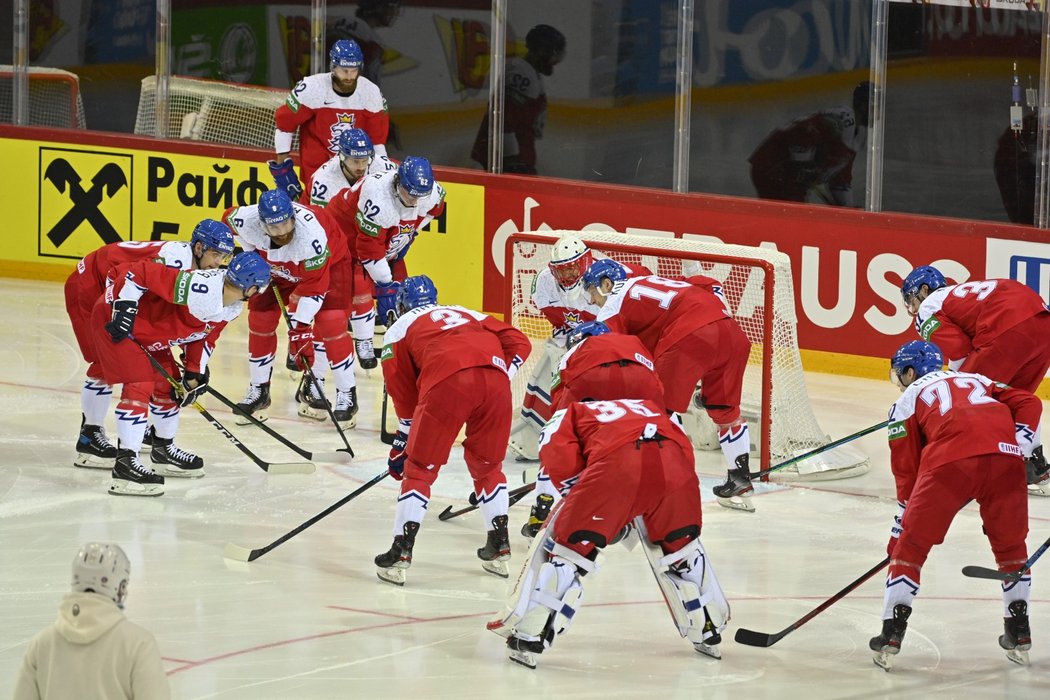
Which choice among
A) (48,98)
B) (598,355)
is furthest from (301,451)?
(48,98)

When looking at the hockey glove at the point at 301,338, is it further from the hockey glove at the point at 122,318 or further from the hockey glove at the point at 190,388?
the hockey glove at the point at 122,318

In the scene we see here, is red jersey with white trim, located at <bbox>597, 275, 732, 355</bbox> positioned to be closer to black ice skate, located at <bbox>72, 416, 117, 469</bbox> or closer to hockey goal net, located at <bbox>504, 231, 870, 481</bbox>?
hockey goal net, located at <bbox>504, 231, 870, 481</bbox>

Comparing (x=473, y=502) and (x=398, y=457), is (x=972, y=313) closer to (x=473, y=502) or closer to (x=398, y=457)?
(x=473, y=502)

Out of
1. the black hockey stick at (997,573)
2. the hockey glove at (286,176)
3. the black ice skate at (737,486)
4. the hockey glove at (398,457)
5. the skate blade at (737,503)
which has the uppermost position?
the hockey glove at (286,176)

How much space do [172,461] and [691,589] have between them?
2.94 metres

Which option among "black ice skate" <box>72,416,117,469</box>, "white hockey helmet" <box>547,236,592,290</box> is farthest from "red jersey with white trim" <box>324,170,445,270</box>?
"black ice skate" <box>72,416,117,469</box>

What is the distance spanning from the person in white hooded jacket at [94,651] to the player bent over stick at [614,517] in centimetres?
190

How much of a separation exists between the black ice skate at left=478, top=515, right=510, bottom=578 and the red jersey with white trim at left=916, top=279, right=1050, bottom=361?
6.63 feet

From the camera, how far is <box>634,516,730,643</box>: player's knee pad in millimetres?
5219

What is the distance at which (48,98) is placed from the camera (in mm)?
11680

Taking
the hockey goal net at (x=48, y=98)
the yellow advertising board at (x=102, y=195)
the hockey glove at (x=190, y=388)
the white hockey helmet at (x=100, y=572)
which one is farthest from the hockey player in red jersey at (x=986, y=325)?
the hockey goal net at (x=48, y=98)

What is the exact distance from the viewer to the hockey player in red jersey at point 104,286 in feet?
22.9

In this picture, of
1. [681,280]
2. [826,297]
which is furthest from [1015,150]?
[681,280]

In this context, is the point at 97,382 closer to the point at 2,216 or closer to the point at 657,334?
the point at 657,334
